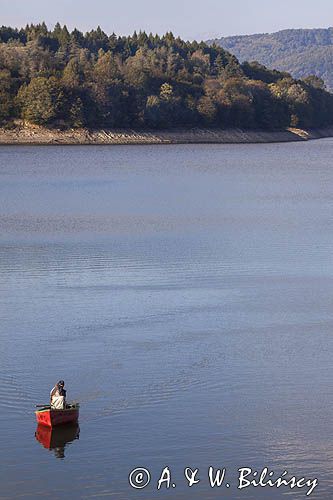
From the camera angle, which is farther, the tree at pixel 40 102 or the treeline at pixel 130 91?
the treeline at pixel 130 91

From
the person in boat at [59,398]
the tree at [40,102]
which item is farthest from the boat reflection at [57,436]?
the tree at [40,102]

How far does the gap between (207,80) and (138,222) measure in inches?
4950

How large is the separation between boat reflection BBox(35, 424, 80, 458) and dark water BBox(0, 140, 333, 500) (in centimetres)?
4

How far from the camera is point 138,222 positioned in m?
44.6

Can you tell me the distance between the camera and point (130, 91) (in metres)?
145

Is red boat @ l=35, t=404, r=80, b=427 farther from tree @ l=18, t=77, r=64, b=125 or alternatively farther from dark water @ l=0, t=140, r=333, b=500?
tree @ l=18, t=77, r=64, b=125

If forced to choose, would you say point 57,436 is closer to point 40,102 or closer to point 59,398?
point 59,398

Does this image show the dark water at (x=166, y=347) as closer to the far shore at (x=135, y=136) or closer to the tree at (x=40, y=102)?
the tree at (x=40, y=102)

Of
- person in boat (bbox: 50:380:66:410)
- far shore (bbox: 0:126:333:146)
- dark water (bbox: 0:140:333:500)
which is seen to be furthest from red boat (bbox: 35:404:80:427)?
far shore (bbox: 0:126:333:146)

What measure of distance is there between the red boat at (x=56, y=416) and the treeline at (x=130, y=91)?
11408cm

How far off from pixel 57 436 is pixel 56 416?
0.31 m

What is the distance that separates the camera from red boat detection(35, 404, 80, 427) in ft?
54.4

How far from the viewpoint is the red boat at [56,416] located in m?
16.6

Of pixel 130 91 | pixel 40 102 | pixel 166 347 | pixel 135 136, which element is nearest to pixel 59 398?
pixel 166 347
